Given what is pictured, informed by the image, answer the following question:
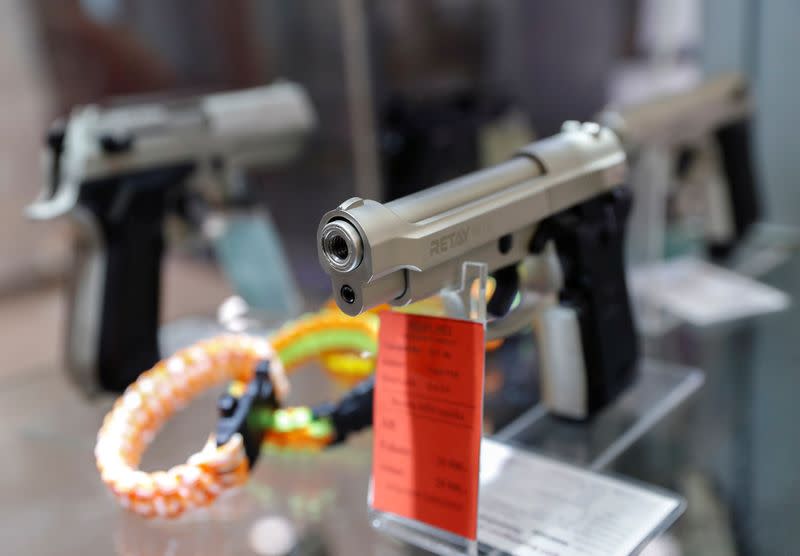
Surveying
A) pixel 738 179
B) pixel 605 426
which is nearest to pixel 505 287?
pixel 605 426

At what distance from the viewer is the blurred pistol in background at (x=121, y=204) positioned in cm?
113

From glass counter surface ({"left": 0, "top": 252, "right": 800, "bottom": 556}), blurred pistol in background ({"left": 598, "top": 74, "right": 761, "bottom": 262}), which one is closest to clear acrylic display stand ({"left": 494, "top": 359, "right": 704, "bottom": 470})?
glass counter surface ({"left": 0, "top": 252, "right": 800, "bottom": 556})

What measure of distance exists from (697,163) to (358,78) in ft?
2.39

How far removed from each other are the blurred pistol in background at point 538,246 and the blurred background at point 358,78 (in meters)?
0.55

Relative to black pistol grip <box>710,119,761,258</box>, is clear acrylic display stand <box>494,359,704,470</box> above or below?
below

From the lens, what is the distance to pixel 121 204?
1.16 metres

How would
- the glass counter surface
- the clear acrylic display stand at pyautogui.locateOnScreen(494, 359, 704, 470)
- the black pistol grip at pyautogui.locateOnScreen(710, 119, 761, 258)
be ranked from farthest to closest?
the black pistol grip at pyautogui.locateOnScreen(710, 119, 761, 258), the clear acrylic display stand at pyautogui.locateOnScreen(494, 359, 704, 470), the glass counter surface

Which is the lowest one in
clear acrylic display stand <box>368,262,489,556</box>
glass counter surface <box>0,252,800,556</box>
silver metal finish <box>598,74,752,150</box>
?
glass counter surface <box>0,252,800,556</box>

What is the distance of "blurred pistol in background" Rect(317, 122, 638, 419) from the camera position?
66 centimetres

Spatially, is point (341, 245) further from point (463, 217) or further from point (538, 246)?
point (538, 246)

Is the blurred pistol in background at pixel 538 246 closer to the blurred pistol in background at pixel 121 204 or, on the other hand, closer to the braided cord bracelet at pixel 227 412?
the braided cord bracelet at pixel 227 412

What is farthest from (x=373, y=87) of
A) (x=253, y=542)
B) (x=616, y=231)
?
(x=253, y=542)

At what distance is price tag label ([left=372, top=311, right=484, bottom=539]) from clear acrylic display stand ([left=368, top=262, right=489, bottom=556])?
0.07ft

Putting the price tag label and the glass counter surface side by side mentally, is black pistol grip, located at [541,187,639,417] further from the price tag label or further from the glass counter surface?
the price tag label
